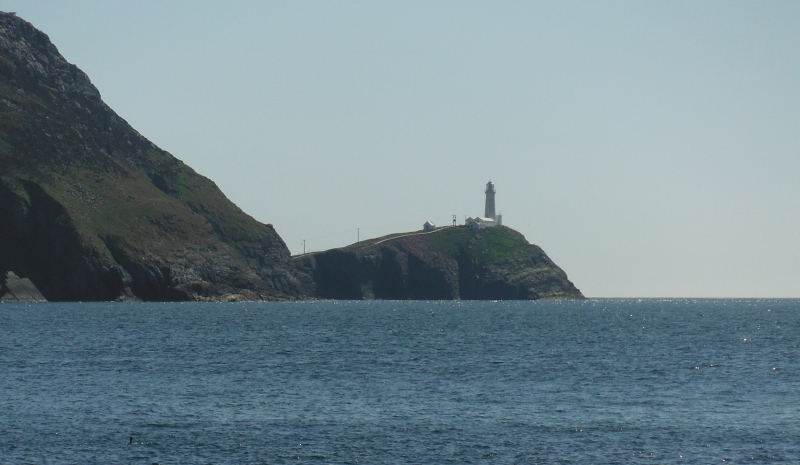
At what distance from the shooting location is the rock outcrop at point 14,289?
170875mm

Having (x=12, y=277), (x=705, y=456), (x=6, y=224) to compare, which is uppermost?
(x=6, y=224)

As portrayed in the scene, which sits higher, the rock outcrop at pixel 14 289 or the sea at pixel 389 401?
the rock outcrop at pixel 14 289

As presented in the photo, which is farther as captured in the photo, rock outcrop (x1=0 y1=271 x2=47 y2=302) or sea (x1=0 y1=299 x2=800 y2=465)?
rock outcrop (x1=0 y1=271 x2=47 y2=302)

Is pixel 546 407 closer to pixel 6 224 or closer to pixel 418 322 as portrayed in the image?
pixel 418 322

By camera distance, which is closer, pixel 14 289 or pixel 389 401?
pixel 389 401

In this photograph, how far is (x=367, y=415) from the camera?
46000 millimetres

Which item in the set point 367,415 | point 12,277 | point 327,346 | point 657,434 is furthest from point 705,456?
point 12,277

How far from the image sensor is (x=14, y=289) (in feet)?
561

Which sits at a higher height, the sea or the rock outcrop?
the rock outcrop

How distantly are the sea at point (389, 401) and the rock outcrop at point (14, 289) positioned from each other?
86.3 meters

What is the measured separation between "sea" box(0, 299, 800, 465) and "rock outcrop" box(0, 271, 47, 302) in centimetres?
8632

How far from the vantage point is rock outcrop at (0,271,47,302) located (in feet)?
561

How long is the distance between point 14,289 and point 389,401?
144m

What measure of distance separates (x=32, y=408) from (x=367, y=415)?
18.5 meters
